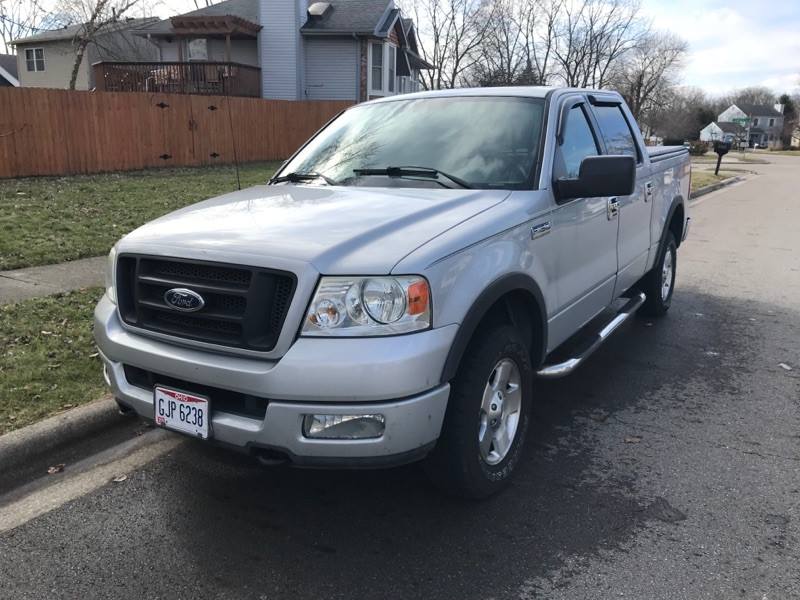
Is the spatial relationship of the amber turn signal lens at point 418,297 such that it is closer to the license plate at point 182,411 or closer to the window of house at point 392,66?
the license plate at point 182,411

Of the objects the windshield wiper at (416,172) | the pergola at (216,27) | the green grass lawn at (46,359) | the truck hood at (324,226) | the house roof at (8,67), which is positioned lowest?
the green grass lawn at (46,359)

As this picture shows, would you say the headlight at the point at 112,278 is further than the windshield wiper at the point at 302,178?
No

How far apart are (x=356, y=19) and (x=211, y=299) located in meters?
29.0

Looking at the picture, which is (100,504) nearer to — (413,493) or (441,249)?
(413,493)

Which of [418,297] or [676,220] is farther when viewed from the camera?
[676,220]

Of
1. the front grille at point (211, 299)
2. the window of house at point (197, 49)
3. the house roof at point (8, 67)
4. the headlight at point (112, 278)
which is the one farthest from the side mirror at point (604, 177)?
the house roof at point (8, 67)

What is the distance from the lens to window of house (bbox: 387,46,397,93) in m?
31.5

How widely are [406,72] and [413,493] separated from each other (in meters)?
33.6

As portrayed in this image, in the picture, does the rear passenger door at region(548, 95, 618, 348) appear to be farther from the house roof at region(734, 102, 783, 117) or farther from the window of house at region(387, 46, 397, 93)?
the house roof at region(734, 102, 783, 117)

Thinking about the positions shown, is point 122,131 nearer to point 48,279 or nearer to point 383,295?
point 48,279

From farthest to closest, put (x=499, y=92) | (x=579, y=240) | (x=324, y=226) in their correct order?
1. (x=499, y=92)
2. (x=579, y=240)
3. (x=324, y=226)

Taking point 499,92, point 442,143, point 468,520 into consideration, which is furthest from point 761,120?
point 468,520

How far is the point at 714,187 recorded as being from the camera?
75.5ft

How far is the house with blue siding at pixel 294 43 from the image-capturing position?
28094 millimetres
